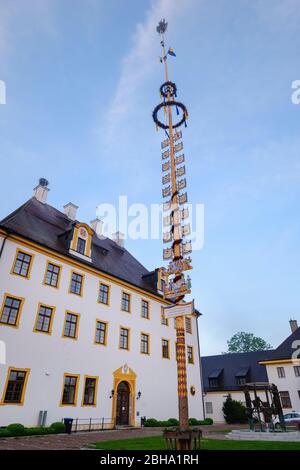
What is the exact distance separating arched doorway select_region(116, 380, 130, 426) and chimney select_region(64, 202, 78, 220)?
52.4 ft

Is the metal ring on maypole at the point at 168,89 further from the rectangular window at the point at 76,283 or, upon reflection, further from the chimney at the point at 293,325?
the chimney at the point at 293,325

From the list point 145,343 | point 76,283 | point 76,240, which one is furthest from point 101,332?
point 76,240

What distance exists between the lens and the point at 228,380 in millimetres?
43438

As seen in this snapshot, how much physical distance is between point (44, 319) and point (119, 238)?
17.4 meters

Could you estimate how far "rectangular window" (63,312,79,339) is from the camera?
21781 millimetres

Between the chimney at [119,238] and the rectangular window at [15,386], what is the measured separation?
19.7m

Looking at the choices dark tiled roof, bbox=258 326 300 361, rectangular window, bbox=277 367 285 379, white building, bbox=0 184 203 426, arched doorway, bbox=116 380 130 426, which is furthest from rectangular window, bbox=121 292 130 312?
rectangular window, bbox=277 367 285 379

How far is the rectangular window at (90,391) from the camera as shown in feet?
70.9

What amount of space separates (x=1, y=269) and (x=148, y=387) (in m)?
15.8

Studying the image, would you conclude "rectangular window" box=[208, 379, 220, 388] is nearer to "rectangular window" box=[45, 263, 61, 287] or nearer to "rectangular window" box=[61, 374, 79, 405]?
"rectangular window" box=[61, 374, 79, 405]

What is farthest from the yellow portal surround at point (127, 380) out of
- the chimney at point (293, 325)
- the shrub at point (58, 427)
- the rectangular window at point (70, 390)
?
the chimney at point (293, 325)
